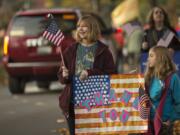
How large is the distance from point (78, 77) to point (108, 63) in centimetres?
35

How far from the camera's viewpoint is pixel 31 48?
54.8ft

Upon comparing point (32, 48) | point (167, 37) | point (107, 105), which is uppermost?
point (167, 37)

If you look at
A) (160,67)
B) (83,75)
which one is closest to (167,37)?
(160,67)

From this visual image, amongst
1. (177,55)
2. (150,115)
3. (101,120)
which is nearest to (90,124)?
(101,120)

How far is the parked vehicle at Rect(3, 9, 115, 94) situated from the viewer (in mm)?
16547

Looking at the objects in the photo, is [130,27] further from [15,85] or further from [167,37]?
[15,85]

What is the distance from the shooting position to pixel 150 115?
745 cm

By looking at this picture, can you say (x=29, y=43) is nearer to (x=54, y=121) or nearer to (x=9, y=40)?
(x=9, y=40)

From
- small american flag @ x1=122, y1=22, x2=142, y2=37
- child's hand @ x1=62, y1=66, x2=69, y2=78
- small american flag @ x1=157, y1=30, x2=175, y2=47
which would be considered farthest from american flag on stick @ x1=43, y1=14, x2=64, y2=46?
small american flag @ x1=122, y1=22, x2=142, y2=37

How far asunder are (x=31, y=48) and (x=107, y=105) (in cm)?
930

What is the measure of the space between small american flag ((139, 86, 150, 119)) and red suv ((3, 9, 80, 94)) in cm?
903

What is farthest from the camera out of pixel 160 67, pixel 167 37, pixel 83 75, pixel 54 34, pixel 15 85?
pixel 15 85

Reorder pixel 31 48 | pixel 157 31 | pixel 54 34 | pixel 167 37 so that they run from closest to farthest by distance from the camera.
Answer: pixel 54 34 → pixel 167 37 → pixel 157 31 → pixel 31 48

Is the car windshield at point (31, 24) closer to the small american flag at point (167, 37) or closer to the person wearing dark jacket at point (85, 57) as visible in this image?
the small american flag at point (167, 37)
